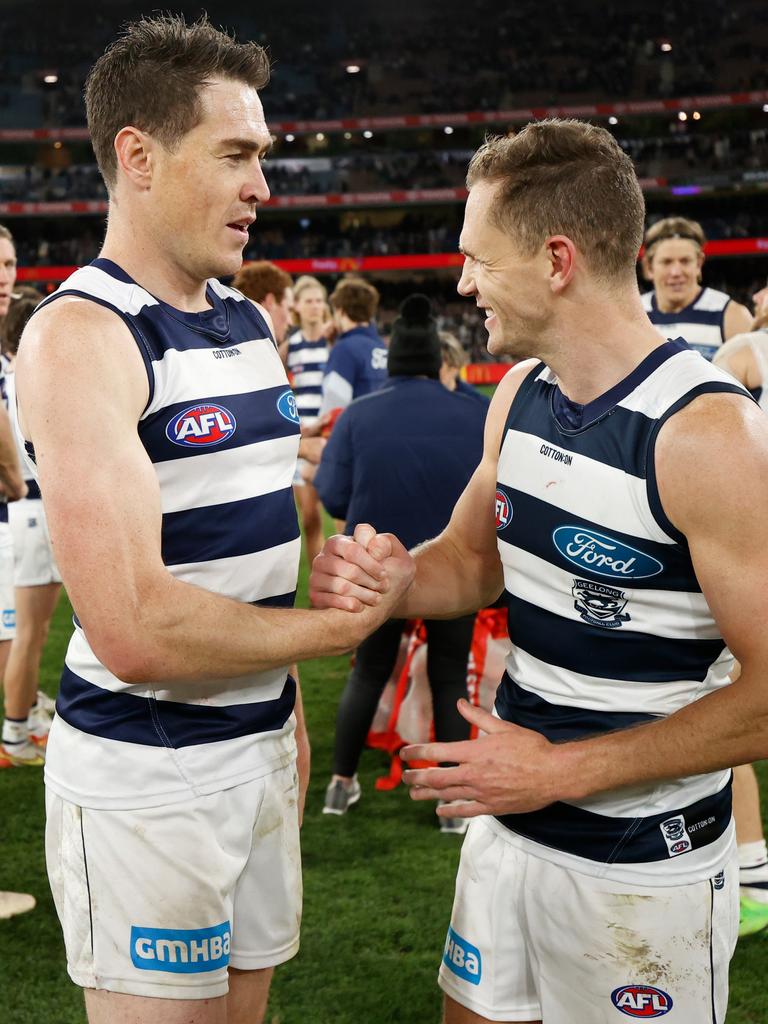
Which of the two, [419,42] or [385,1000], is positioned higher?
[419,42]

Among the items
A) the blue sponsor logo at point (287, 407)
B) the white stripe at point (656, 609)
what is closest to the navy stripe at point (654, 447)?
→ the white stripe at point (656, 609)

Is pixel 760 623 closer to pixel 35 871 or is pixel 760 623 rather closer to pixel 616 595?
pixel 616 595

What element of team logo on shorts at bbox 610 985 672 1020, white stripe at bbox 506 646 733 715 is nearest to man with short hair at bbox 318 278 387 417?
white stripe at bbox 506 646 733 715

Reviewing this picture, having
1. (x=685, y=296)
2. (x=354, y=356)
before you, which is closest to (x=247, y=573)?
(x=685, y=296)

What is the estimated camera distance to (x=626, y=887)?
1.78 meters

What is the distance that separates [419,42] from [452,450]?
3862 centimetres

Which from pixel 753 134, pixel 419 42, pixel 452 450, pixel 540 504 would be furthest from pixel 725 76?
pixel 540 504

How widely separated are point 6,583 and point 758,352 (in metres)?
2.94

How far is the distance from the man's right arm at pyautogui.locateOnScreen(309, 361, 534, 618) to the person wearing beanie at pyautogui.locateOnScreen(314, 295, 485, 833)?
1971mm

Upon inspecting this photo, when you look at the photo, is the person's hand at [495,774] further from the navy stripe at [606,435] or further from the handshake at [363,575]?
the navy stripe at [606,435]

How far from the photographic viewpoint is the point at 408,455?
4.24m

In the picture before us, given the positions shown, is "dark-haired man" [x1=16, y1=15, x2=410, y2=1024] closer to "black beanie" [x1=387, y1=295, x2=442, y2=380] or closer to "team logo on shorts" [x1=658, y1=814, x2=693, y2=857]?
"team logo on shorts" [x1=658, y1=814, x2=693, y2=857]

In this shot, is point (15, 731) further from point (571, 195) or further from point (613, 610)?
point (571, 195)

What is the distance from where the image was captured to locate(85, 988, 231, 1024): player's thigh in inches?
69.7
